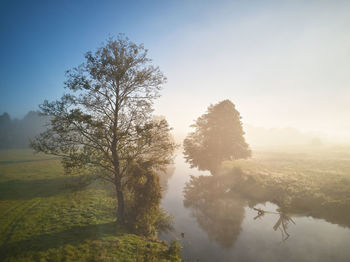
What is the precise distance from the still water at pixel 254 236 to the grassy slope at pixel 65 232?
186 inches

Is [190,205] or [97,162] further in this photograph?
[190,205]

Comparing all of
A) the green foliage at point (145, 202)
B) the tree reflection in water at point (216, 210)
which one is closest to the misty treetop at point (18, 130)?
the tree reflection in water at point (216, 210)

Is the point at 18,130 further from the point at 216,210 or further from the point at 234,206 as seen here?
the point at 234,206

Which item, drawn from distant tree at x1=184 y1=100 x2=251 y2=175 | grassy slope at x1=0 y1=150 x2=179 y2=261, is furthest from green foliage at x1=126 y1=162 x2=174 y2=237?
distant tree at x1=184 y1=100 x2=251 y2=175

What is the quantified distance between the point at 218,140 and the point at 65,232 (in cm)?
2768

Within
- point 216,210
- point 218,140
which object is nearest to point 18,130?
point 218,140

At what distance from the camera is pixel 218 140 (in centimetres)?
3250

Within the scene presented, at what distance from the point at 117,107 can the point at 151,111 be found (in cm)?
276

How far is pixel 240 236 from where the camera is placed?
1585 cm

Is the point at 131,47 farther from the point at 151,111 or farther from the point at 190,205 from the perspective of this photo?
the point at 190,205

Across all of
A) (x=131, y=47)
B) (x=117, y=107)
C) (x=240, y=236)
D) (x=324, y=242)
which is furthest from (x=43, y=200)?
(x=324, y=242)

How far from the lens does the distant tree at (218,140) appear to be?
32.0 metres

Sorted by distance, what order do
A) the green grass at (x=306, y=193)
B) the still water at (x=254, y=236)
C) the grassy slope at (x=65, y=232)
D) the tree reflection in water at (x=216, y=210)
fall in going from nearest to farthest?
the grassy slope at (x=65, y=232) < the still water at (x=254, y=236) < the tree reflection in water at (x=216, y=210) < the green grass at (x=306, y=193)

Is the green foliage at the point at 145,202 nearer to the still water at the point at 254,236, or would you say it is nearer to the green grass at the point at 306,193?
the still water at the point at 254,236
